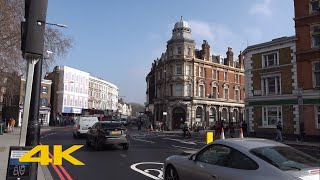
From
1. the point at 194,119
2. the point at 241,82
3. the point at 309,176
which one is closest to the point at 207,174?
the point at 309,176

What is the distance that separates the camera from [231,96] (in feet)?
238

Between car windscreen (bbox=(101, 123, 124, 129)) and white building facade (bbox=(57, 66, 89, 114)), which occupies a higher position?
white building facade (bbox=(57, 66, 89, 114))

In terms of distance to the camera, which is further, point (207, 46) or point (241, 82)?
point (241, 82)

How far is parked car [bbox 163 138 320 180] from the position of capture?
5.77 metres

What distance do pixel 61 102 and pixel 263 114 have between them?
63.7 metres

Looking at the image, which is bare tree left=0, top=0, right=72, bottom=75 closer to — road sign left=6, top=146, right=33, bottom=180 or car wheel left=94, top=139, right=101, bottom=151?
car wheel left=94, top=139, right=101, bottom=151

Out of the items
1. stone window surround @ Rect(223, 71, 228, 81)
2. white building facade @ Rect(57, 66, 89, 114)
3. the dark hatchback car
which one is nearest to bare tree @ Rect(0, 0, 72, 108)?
the dark hatchback car

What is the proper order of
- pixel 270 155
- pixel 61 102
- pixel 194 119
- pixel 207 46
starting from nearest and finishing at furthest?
pixel 270 155 < pixel 194 119 < pixel 207 46 < pixel 61 102

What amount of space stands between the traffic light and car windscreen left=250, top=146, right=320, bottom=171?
4.04 m

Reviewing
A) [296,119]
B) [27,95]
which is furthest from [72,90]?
[27,95]

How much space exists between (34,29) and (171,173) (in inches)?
203

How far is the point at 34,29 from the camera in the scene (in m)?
5.00

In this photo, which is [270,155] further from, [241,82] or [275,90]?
[241,82]

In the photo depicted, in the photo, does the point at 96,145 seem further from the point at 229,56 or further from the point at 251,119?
the point at 229,56
